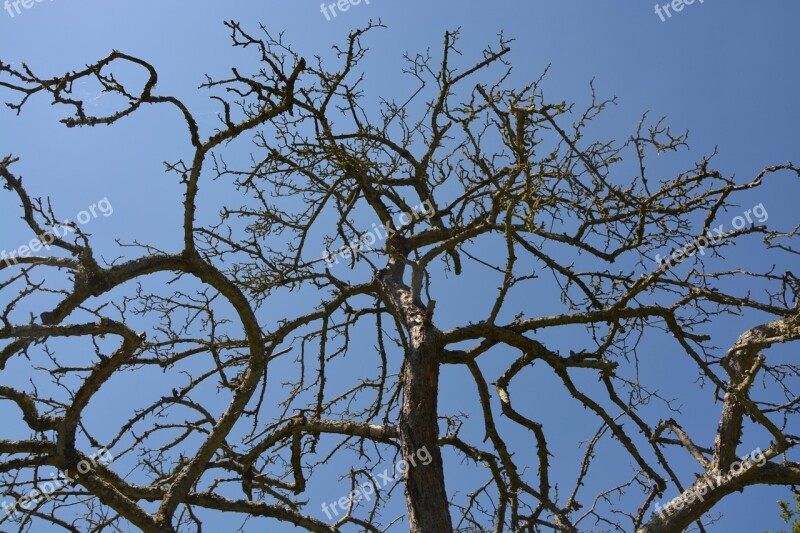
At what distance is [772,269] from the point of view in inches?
184

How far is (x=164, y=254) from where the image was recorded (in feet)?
13.1

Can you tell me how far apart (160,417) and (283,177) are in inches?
84.1

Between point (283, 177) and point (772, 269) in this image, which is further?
point (283, 177)

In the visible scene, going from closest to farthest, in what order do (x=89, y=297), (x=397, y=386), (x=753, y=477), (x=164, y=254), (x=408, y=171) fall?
(x=89, y=297) → (x=164, y=254) → (x=753, y=477) → (x=397, y=386) → (x=408, y=171)

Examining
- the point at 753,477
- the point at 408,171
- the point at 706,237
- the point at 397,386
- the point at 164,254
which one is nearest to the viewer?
the point at 164,254

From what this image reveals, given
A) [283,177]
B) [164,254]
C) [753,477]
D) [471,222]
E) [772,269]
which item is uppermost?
[283,177]

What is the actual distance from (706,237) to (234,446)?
3.87 m

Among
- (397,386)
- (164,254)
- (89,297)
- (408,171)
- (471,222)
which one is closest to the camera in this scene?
(89,297)

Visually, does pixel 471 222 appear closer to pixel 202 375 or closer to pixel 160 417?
pixel 202 375

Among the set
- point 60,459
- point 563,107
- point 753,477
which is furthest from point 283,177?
point 753,477

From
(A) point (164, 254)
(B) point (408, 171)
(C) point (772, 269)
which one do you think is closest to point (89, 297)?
(A) point (164, 254)

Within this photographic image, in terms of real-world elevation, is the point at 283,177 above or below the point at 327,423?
above

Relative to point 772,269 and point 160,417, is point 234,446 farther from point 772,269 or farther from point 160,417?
point 772,269

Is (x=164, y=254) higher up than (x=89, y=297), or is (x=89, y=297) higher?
(x=164, y=254)
